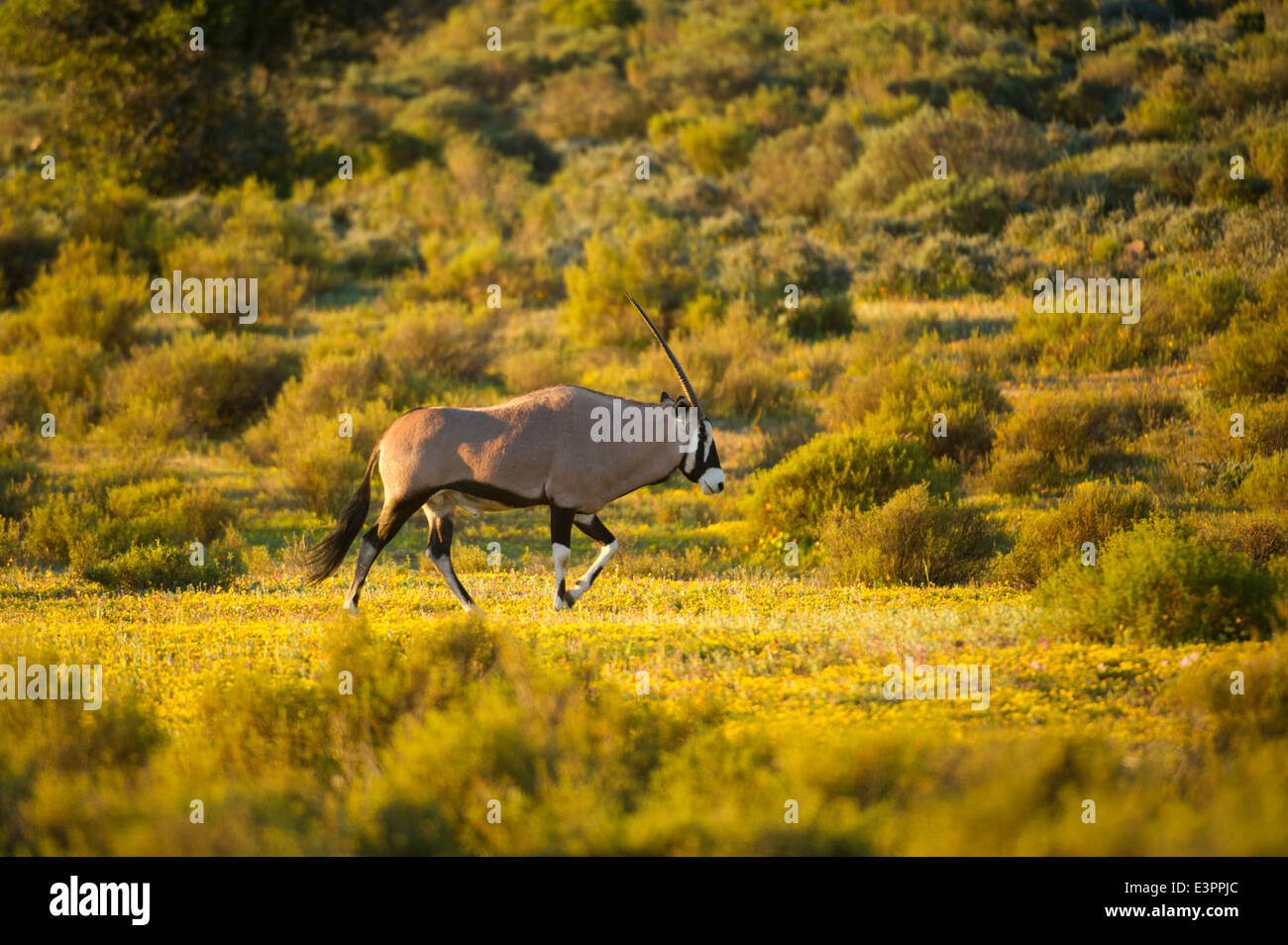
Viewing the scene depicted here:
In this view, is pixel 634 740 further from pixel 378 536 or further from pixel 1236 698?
pixel 378 536

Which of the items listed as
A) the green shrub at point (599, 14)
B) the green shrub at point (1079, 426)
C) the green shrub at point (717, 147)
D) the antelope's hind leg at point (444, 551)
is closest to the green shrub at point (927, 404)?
the green shrub at point (1079, 426)

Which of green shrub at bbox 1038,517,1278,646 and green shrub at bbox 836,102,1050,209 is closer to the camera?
green shrub at bbox 1038,517,1278,646

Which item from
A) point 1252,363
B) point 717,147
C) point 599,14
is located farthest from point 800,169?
point 599,14

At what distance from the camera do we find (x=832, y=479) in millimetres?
13930

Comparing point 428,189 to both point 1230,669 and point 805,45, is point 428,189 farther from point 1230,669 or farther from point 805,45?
point 1230,669

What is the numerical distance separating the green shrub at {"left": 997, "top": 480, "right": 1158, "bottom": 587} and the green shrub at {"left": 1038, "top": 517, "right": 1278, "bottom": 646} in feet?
9.66

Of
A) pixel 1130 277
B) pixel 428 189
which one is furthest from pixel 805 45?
pixel 1130 277

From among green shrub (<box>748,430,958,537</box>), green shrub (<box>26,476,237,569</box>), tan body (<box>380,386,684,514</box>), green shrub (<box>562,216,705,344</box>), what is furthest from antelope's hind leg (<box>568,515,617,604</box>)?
green shrub (<box>562,216,705,344</box>)

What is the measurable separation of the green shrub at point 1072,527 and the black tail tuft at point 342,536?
20.0ft

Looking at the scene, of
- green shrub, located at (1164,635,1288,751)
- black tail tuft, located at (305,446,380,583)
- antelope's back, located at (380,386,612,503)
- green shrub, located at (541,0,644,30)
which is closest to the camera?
green shrub, located at (1164,635,1288,751)

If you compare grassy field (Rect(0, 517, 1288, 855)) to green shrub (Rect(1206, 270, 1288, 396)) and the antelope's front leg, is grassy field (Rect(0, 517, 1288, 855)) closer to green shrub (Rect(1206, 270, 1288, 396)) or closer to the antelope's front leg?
the antelope's front leg

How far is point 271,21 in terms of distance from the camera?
34.7 m

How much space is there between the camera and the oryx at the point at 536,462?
8953 mm

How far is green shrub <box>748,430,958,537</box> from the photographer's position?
13898 millimetres
